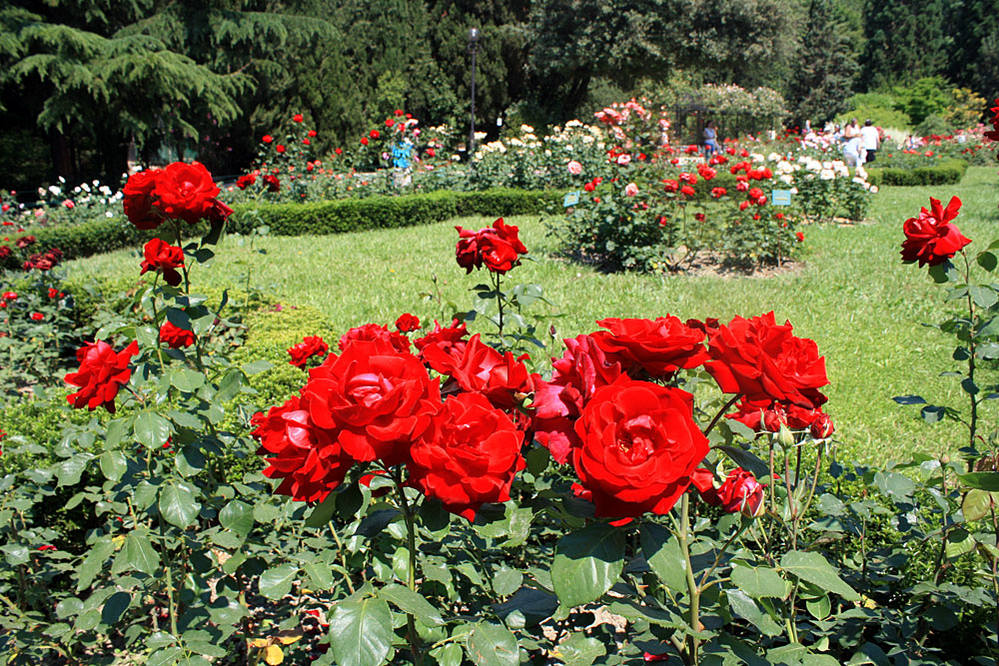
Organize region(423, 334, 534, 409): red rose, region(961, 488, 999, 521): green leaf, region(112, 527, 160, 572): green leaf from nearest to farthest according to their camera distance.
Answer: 1. region(423, 334, 534, 409): red rose
2. region(961, 488, 999, 521): green leaf
3. region(112, 527, 160, 572): green leaf

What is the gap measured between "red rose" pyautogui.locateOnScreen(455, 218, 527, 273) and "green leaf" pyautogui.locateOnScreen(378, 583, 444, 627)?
3.20 ft

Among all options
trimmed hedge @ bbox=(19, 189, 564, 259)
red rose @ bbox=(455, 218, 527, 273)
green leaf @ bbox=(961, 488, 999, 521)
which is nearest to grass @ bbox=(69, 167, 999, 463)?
trimmed hedge @ bbox=(19, 189, 564, 259)

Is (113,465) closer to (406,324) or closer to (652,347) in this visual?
(406,324)

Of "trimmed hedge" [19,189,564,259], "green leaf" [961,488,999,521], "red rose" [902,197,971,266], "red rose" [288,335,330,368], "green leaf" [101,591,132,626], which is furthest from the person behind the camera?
"trimmed hedge" [19,189,564,259]

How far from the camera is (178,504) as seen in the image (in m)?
1.46

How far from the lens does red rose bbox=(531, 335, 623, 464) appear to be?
0.81 m

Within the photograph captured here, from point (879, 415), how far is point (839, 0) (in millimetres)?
69085

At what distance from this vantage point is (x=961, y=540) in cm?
142

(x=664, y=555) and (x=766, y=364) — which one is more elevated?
(x=766, y=364)

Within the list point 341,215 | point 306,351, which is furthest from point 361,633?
point 341,215

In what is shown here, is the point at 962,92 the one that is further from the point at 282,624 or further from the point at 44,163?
the point at 282,624

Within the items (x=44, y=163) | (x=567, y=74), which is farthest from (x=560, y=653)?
(x=567, y=74)

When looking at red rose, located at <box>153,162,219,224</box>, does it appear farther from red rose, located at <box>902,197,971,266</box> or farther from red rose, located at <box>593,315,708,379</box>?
red rose, located at <box>902,197,971,266</box>

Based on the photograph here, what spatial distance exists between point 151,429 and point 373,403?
94 centimetres
